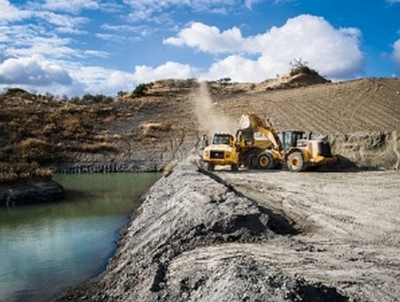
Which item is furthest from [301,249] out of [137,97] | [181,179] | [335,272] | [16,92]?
[16,92]

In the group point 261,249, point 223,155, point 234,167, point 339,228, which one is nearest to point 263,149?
point 234,167

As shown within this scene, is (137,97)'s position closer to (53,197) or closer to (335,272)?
(53,197)

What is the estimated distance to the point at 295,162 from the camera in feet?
72.7

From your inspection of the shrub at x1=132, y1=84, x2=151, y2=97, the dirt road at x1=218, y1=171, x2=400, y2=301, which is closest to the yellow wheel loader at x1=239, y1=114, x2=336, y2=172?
the dirt road at x1=218, y1=171, x2=400, y2=301

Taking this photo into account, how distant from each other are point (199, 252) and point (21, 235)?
9.20 metres

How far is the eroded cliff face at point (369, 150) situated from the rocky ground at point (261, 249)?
21.6ft

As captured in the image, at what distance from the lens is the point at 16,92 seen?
65.2 m

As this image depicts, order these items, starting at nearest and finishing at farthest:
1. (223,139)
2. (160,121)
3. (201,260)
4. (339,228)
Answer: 1. (201,260)
2. (339,228)
3. (223,139)
4. (160,121)

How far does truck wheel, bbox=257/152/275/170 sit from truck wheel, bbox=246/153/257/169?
21 cm

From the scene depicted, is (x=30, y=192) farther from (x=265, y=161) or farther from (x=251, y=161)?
(x=265, y=161)

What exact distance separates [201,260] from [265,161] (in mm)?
14971

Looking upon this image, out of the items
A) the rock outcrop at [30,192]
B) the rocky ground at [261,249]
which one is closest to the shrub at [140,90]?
the rock outcrop at [30,192]

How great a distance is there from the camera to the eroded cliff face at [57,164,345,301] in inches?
265

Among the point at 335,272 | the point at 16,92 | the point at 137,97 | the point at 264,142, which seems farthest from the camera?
the point at 16,92
